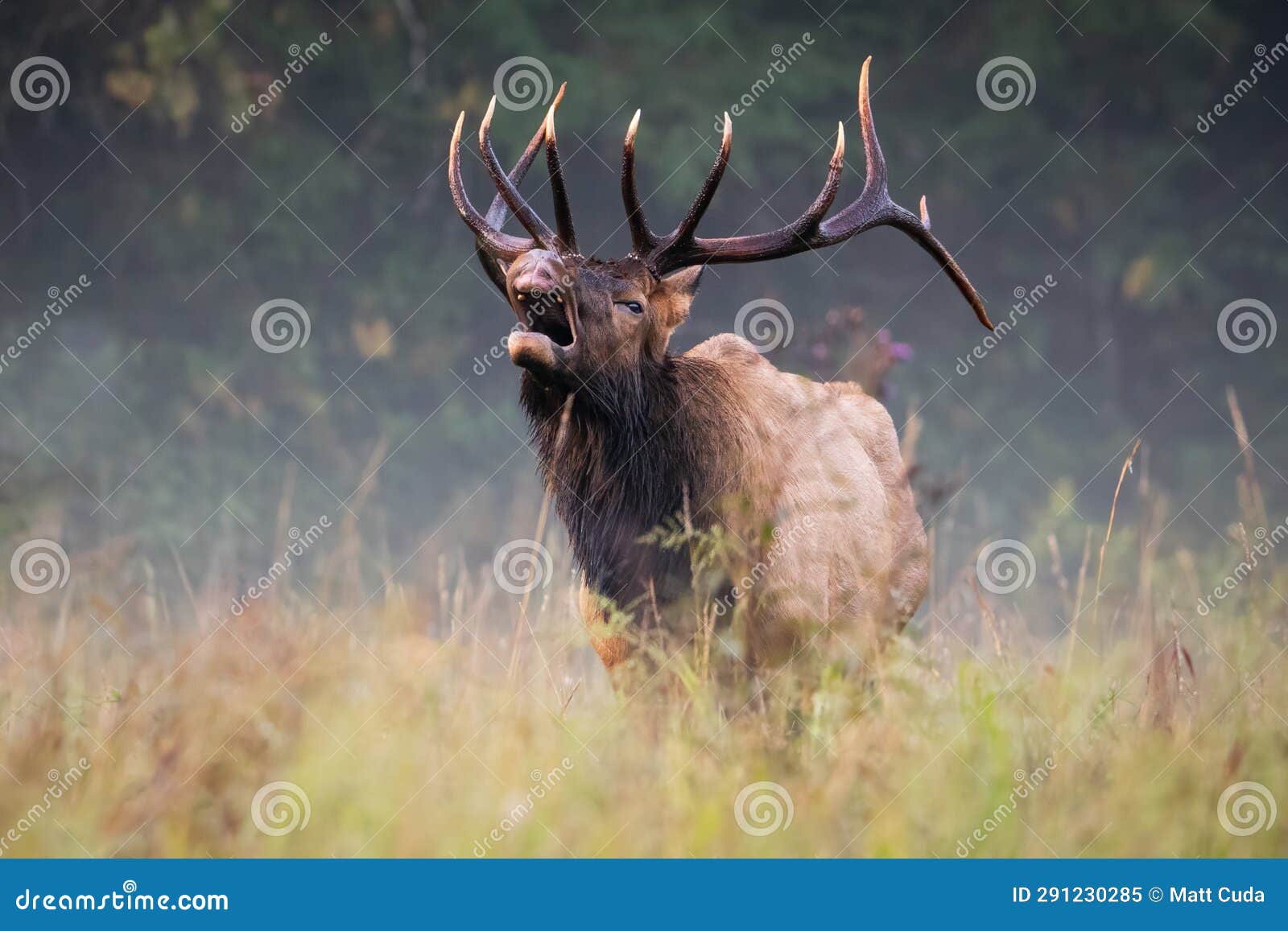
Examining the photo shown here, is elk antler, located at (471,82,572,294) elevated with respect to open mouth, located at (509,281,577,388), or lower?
elevated

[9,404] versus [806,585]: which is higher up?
[806,585]

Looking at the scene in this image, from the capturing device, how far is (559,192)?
181 inches

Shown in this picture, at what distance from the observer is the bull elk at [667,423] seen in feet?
14.9

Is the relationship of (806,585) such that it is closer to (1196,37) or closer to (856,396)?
(856,396)

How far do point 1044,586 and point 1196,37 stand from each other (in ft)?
20.1

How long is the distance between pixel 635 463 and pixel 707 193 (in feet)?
2.97

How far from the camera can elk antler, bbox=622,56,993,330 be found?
15.5 feet

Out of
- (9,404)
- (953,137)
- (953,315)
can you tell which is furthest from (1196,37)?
(9,404)

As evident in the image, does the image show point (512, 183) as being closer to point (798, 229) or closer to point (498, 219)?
point (498, 219)

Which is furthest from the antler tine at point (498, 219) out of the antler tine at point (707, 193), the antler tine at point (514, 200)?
the antler tine at point (707, 193)

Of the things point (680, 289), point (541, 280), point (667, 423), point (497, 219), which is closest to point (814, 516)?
point (667, 423)

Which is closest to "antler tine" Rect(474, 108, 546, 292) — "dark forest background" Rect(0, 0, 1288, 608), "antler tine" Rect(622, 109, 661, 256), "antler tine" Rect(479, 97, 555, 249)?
"antler tine" Rect(479, 97, 555, 249)

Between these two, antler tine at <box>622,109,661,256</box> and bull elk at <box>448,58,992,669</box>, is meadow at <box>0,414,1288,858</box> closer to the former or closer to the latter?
bull elk at <box>448,58,992,669</box>

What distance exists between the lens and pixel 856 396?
19.8 feet
